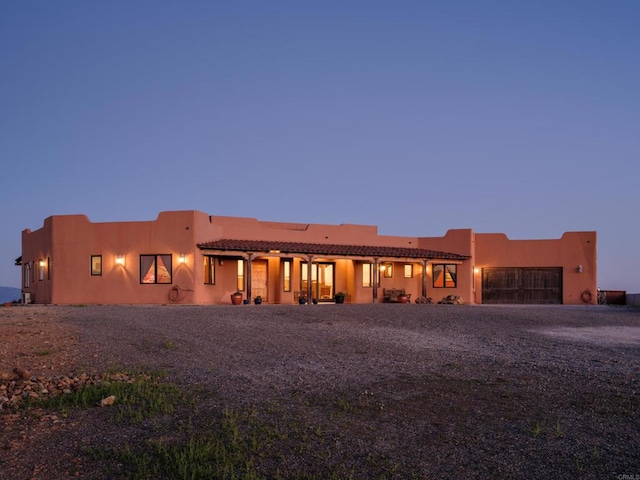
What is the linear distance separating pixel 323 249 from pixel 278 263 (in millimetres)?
2079

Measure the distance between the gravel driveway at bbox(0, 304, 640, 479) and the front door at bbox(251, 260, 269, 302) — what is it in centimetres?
1085

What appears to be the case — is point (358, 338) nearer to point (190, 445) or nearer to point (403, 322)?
point (403, 322)

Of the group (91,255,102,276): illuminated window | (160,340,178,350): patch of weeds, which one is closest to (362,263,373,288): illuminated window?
(91,255,102,276): illuminated window

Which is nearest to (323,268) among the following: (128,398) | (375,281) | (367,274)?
(367,274)

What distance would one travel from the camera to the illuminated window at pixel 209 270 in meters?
23.2

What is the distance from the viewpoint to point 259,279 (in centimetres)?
2508

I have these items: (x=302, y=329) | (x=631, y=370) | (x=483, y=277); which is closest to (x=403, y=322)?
(x=302, y=329)

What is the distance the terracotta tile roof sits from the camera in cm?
2270

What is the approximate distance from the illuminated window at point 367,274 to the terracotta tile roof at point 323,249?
0.90 m

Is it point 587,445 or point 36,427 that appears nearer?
point 587,445

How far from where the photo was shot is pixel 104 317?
1501 centimetres

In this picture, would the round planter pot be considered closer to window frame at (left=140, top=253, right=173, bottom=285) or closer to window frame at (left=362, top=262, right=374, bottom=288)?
window frame at (left=140, top=253, right=173, bottom=285)

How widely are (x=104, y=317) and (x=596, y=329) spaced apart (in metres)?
13.0

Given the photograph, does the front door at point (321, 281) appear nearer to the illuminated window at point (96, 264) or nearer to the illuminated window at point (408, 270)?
the illuminated window at point (408, 270)
